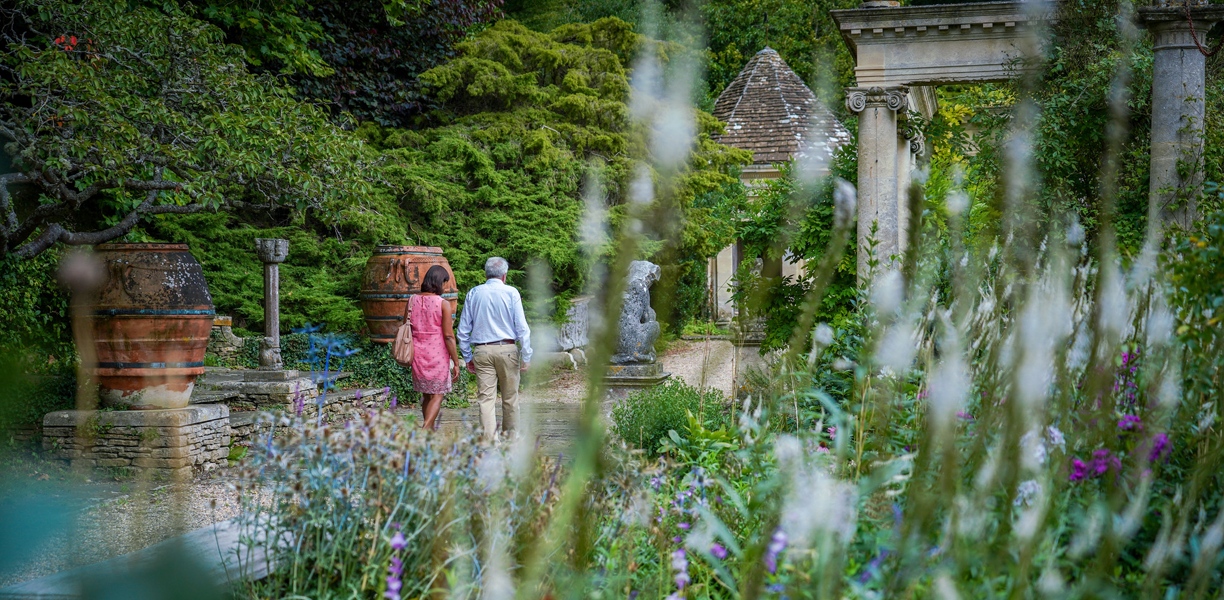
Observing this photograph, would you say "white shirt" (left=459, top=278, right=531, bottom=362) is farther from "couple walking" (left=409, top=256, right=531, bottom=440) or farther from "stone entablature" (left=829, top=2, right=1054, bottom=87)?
"stone entablature" (left=829, top=2, right=1054, bottom=87)

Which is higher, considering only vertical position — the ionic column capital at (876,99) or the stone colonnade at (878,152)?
the ionic column capital at (876,99)

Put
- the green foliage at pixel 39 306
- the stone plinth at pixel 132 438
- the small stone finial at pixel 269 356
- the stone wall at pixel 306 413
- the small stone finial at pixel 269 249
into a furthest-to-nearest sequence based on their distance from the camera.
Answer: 1. the small stone finial at pixel 269 249
2. the small stone finial at pixel 269 356
3. the green foliage at pixel 39 306
4. the stone plinth at pixel 132 438
5. the stone wall at pixel 306 413

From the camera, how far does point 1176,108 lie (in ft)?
21.4

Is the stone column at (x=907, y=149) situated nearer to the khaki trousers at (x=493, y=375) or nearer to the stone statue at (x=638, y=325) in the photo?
the stone statue at (x=638, y=325)

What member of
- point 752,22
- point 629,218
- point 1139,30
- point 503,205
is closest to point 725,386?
point 503,205

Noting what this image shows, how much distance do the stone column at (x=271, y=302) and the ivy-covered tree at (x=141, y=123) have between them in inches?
73.1

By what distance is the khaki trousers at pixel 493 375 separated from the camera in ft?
20.6

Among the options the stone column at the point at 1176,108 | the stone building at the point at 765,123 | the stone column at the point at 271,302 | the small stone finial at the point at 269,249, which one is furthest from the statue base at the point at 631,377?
the stone building at the point at 765,123

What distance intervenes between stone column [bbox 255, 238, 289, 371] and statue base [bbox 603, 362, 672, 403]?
3.34 m

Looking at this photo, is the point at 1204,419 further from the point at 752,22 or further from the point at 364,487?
the point at 752,22

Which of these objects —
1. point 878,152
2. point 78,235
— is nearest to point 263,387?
point 78,235

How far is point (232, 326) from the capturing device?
33.7ft

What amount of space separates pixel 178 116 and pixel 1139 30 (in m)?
7.57

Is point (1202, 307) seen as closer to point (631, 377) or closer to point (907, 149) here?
point (907, 149)
